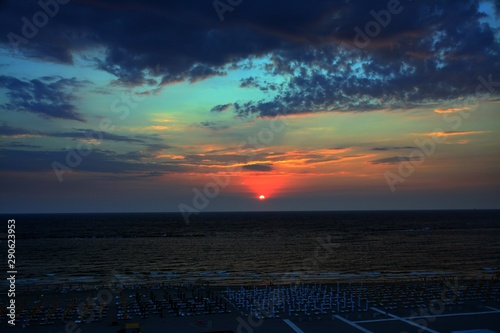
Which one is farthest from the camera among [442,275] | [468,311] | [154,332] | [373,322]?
Result: [442,275]

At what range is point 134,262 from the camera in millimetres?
86750

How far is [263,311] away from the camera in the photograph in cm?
3791

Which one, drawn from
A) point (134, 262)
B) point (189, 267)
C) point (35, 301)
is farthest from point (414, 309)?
point (134, 262)

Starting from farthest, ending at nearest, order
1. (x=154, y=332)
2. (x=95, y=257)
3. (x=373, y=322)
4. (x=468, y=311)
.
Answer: (x=95, y=257), (x=468, y=311), (x=373, y=322), (x=154, y=332)

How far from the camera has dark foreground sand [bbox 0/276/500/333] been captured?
33.6 metres

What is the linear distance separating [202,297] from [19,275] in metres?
43.4

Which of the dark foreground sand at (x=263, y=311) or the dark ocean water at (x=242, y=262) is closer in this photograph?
the dark foreground sand at (x=263, y=311)

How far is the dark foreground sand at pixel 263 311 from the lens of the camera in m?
33.6

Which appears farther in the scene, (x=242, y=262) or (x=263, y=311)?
(x=242, y=262)

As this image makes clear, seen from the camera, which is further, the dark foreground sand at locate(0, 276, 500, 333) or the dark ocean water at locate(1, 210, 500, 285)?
the dark ocean water at locate(1, 210, 500, 285)

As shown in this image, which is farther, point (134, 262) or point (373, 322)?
point (134, 262)

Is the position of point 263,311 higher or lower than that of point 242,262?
higher

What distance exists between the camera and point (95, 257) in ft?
307

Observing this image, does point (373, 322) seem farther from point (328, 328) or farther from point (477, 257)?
point (477, 257)
